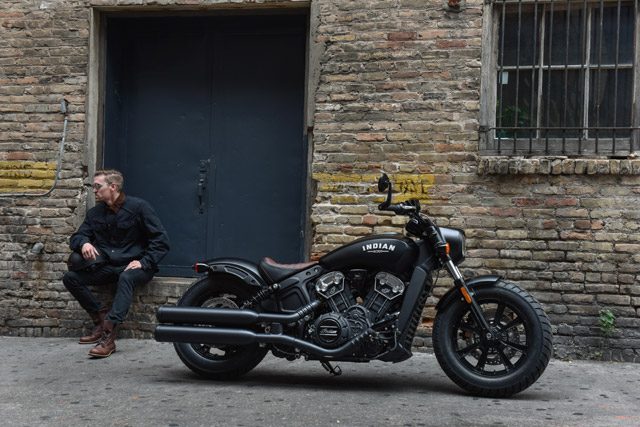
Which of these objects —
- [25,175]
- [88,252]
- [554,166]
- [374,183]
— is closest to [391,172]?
[374,183]

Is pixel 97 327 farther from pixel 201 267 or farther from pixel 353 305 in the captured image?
pixel 353 305

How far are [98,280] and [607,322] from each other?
427cm

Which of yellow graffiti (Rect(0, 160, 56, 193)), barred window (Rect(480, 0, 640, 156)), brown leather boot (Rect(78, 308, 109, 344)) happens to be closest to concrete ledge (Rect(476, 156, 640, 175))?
barred window (Rect(480, 0, 640, 156))

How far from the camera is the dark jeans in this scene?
6.70 m

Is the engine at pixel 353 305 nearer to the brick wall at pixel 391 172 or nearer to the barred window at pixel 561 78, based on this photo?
the brick wall at pixel 391 172

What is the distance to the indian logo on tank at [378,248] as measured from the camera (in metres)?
5.38

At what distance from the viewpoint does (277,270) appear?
5.58 m

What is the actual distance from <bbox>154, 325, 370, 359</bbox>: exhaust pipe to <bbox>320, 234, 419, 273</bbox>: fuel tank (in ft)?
1.54

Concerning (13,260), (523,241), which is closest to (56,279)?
(13,260)

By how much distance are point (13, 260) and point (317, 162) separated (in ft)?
9.83

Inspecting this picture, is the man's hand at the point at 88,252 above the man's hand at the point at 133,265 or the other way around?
above

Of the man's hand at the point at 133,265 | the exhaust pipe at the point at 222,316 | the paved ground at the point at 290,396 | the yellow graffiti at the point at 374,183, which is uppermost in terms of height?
the yellow graffiti at the point at 374,183

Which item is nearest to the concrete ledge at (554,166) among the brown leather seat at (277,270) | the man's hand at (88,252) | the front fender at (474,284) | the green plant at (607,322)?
the green plant at (607,322)

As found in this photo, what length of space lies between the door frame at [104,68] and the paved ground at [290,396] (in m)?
1.67
